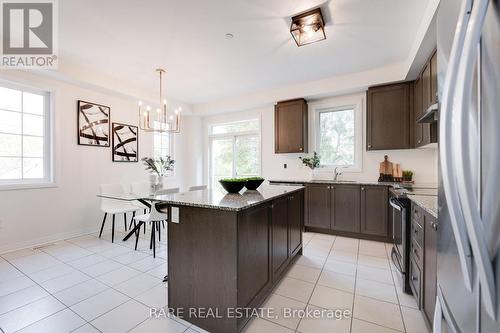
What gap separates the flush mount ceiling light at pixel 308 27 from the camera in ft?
7.55

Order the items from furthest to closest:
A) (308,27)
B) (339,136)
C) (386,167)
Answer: (339,136) → (386,167) → (308,27)

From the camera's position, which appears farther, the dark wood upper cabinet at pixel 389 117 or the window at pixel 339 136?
the window at pixel 339 136

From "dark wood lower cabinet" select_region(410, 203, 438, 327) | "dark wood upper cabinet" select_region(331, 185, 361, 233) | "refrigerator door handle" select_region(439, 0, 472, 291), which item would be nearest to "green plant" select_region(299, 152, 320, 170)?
"dark wood upper cabinet" select_region(331, 185, 361, 233)

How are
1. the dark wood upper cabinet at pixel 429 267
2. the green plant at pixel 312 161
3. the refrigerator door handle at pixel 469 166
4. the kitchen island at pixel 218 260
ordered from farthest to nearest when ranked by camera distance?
the green plant at pixel 312 161 < the kitchen island at pixel 218 260 < the dark wood upper cabinet at pixel 429 267 < the refrigerator door handle at pixel 469 166

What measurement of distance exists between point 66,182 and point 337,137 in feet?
16.0

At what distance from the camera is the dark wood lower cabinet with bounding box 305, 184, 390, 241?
134 inches

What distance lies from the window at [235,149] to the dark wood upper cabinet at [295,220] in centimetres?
236

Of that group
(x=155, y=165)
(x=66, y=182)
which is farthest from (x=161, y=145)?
(x=66, y=182)

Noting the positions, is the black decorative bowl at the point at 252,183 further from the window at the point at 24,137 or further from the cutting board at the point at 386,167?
the window at the point at 24,137

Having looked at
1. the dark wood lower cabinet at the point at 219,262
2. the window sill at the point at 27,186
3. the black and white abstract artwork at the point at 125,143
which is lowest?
the dark wood lower cabinet at the point at 219,262

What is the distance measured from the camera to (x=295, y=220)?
2740mm

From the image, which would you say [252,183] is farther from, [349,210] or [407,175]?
[407,175]

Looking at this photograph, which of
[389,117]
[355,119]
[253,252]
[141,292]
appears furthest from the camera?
[355,119]

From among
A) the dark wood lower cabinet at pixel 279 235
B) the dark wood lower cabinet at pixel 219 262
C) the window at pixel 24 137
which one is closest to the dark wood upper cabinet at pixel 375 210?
the dark wood lower cabinet at pixel 279 235
